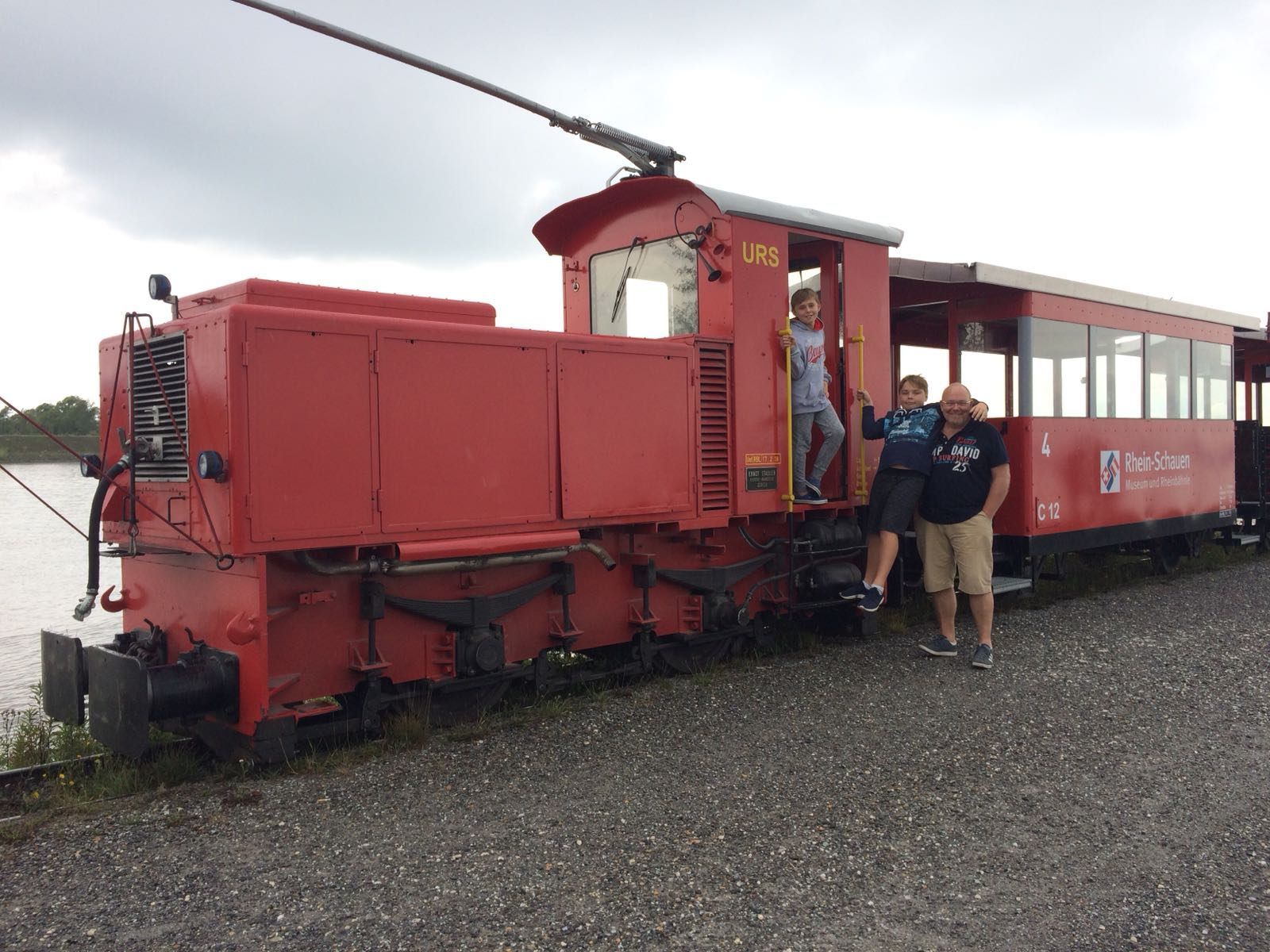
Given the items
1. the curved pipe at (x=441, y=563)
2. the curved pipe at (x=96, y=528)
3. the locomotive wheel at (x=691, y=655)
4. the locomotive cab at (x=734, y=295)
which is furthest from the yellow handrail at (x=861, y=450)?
the curved pipe at (x=96, y=528)

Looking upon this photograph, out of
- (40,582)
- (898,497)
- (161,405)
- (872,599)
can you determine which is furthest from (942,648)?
(40,582)

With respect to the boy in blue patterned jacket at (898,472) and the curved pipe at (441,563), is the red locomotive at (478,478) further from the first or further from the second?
the boy in blue patterned jacket at (898,472)

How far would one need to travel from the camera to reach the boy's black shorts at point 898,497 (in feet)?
23.6

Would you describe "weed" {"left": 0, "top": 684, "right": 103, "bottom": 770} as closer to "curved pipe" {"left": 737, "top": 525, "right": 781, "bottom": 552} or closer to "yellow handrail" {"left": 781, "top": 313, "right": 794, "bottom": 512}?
"curved pipe" {"left": 737, "top": 525, "right": 781, "bottom": 552}

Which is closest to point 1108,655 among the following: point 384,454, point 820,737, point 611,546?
point 820,737

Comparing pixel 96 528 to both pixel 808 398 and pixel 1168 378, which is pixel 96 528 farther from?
pixel 1168 378

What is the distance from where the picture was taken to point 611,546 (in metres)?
6.58

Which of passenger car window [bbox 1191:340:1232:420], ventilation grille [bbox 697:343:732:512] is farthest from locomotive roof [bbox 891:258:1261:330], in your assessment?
ventilation grille [bbox 697:343:732:512]

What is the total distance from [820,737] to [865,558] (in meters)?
2.93

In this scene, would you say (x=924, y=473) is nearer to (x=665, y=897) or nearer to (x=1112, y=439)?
(x=1112, y=439)

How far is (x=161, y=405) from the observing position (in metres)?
5.39

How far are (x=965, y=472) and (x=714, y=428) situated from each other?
187 centimetres

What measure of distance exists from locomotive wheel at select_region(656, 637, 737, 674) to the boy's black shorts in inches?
55.1

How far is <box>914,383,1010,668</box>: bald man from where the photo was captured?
7.13 metres
